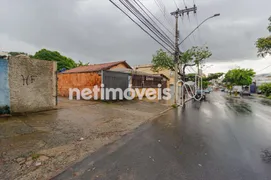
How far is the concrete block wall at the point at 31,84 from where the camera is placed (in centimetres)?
633

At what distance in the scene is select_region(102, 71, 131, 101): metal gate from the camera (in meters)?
12.1

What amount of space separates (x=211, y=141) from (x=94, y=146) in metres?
3.85

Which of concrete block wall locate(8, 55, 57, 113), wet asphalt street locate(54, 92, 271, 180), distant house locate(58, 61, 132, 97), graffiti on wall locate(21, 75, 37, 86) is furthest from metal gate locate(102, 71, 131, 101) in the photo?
wet asphalt street locate(54, 92, 271, 180)

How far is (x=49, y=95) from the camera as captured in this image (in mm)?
7711

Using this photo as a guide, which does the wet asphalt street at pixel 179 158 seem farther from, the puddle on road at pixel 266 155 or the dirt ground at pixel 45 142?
the dirt ground at pixel 45 142

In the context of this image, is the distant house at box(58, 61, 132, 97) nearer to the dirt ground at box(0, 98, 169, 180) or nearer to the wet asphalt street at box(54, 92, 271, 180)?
the dirt ground at box(0, 98, 169, 180)

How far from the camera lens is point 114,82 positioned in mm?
12867

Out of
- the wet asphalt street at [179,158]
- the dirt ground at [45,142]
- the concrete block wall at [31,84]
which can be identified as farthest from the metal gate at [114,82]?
the wet asphalt street at [179,158]

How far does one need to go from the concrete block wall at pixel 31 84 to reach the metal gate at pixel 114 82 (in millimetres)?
4612

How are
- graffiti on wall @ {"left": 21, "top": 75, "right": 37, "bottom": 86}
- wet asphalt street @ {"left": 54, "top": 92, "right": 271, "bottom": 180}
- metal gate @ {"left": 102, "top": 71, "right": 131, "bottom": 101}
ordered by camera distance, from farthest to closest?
metal gate @ {"left": 102, "top": 71, "right": 131, "bottom": 101}
graffiti on wall @ {"left": 21, "top": 75, "right": 37, "bottom": 86}
wet asphalt street @ {"left": 54, "top": 92, "right": 271, "bottom": 180}

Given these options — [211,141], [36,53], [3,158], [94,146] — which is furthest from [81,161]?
[36,53]

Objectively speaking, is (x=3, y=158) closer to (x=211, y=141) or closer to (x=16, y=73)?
(x=16, y=73)

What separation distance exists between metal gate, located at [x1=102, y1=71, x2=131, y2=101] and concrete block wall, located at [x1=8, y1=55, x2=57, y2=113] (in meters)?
4.61

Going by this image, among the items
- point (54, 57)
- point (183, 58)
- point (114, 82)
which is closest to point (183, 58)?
point (183, 58)
